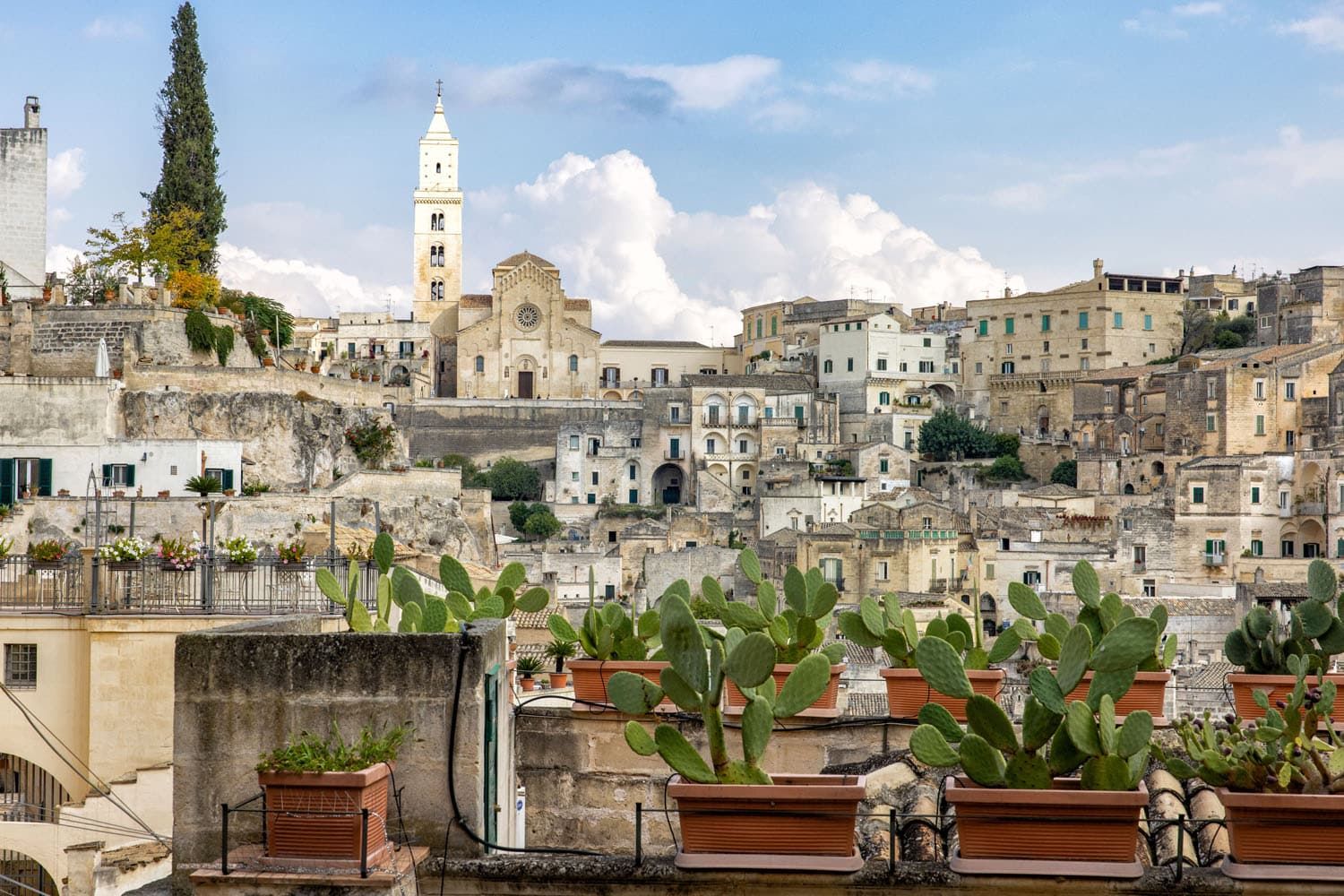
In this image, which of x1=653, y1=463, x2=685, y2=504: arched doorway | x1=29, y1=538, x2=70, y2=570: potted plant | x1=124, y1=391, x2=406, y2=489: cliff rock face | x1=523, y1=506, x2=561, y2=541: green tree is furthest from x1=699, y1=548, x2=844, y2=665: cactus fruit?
x1=653, y1=463, x2=685, y2=504: arched doorway

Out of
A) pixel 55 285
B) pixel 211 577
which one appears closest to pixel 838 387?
pixel 55 285

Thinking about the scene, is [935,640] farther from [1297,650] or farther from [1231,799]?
[1297,650]

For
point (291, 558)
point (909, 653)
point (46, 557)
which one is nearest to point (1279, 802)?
point (909, 653)

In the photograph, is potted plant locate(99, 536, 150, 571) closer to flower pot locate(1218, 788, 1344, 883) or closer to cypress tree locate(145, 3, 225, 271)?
flower pot locate(1218, 788, 1344, 883)

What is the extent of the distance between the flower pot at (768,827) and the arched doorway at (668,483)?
80.6m

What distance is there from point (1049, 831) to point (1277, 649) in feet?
9.86

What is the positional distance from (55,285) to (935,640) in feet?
149

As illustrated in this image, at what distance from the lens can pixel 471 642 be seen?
668cm

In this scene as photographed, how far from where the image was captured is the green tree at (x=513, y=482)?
8562cm

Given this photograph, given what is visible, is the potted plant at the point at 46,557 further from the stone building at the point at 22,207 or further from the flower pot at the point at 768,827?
the stone building at the point at 22,207

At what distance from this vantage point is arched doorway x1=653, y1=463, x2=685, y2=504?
285ft

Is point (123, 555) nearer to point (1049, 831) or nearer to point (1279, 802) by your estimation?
point (1049, 831)

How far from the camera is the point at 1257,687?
8.40 m

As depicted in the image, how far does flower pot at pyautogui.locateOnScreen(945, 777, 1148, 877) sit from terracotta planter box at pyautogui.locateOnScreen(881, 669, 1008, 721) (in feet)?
7.73
